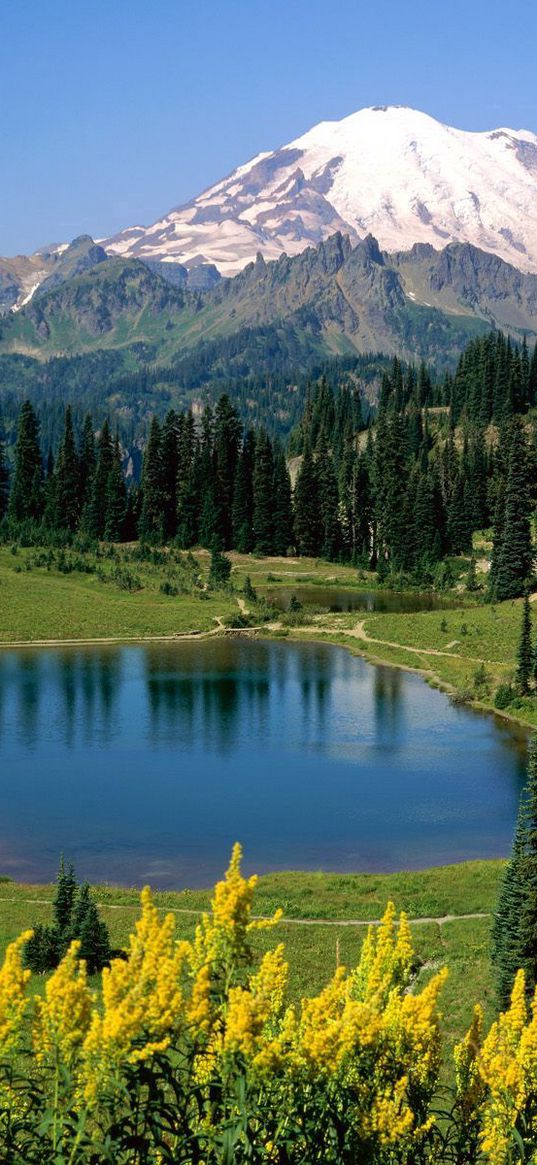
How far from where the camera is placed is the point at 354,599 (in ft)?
449

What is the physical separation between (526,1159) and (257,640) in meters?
97.1

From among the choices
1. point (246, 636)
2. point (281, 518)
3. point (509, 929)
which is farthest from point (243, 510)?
point (509, 929)

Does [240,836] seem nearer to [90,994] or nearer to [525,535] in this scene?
[90,994]

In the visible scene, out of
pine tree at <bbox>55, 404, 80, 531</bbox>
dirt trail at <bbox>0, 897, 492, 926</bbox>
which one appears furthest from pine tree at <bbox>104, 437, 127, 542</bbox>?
dirt trail at <bbox>0, 897, 492, 926</bbox>

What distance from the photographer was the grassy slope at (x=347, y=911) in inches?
1321

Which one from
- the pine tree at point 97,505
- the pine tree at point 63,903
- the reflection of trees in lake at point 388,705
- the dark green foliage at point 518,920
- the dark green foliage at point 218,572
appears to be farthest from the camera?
the pine tree at point 97,505

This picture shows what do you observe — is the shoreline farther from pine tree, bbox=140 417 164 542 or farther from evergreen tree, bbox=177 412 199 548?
pine tree, bbox=140 417 164 542

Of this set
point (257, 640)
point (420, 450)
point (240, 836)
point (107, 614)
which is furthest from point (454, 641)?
point (420, 450)

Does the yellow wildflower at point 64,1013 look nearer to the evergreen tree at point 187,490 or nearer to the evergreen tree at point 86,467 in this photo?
the evergreen tree at point 187,490

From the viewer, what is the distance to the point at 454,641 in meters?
104

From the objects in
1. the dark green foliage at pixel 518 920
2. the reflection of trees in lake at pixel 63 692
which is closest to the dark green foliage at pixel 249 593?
the reflection of trees in lake at pixel 63 692

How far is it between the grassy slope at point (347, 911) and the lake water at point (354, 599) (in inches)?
3111

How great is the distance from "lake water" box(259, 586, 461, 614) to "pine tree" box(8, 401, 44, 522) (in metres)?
34.7

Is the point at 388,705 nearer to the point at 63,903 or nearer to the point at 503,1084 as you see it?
the point at 63,903
